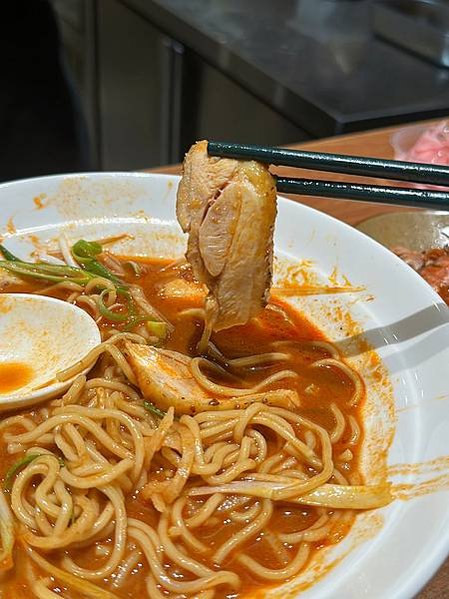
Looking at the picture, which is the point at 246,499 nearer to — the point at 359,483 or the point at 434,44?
the point at 359,483

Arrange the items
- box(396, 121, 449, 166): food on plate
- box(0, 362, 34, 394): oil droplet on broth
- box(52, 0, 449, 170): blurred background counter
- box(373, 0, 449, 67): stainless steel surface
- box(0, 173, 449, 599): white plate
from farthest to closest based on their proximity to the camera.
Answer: box(373, 0, 449, 67): stainless steel surface, box(52, 0, 449, 170): blurred background counter, box(396, 121, 449, 166): food on plate, box(0, 362, 34, 394): oil droplet on broth, box(0, 173, 449, 599): white plate

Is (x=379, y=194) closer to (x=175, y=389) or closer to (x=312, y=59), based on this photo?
(x=175, y=389)

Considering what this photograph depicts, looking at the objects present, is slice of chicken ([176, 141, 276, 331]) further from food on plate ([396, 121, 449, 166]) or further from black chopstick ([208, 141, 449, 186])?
food on plate ([396, 121, 449, 166])

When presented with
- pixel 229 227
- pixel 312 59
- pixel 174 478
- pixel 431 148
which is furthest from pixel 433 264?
pixel 312 59

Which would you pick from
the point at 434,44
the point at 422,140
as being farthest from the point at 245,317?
the point at 434,44

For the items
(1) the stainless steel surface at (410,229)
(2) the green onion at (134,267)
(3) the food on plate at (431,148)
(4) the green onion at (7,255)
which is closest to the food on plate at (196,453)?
(2) the green onion at (134,267)

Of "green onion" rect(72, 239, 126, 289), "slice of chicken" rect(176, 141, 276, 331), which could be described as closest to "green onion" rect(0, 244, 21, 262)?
"green onion" rect(72, 239, 126, 289)
